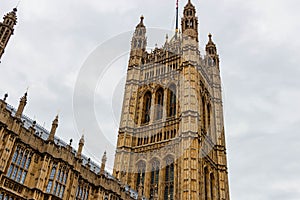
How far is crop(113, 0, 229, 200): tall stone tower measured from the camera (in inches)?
1916

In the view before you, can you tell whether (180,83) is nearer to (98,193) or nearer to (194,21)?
(194,21)

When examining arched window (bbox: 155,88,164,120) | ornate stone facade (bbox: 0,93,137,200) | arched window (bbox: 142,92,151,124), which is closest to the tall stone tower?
arched window (bbox: 142,92,151,124)

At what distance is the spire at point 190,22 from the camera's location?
6512 cm

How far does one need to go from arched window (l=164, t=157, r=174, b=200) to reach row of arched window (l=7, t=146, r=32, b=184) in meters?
25.2

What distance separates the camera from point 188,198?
4372 centimetres

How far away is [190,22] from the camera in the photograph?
224 ft

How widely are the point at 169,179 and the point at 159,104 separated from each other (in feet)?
52.8

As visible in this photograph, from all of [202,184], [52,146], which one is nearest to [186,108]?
[202,184]

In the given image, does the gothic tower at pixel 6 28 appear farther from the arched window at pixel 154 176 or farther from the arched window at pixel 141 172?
the arched window at pixel 154 176

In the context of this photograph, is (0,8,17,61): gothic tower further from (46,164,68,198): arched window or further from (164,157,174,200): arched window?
(164,157,174,200): arched window

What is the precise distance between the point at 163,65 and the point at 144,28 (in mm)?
13304

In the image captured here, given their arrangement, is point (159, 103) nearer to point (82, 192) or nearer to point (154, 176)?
point (154, 176)

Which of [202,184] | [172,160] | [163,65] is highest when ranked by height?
[163,65]

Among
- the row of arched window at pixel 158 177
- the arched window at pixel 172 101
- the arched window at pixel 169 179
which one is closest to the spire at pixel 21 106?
the row of arched window at pixel 158 177
